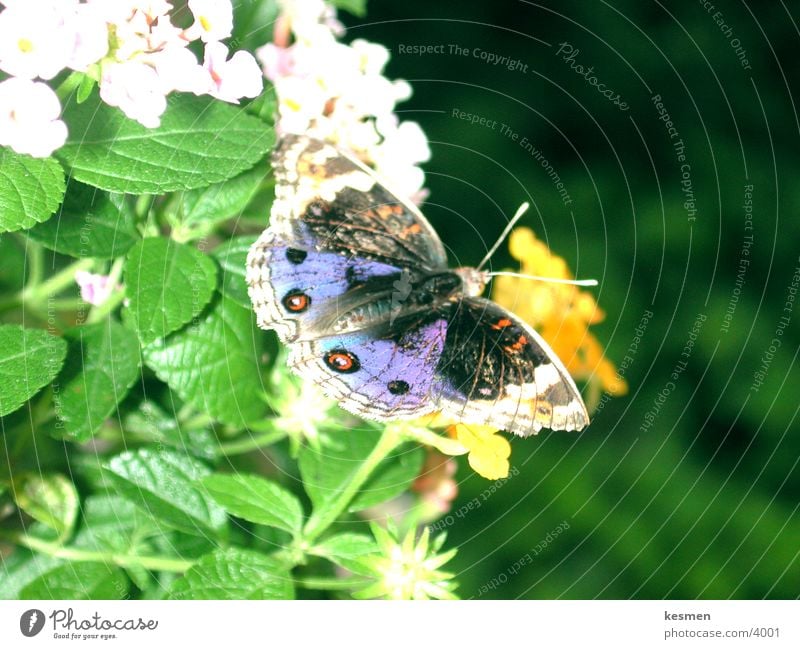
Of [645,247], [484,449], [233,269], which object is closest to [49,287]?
[233,269]

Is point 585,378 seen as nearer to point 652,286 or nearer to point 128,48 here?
point 652,286

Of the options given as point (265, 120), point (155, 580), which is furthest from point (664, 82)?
point (155, 580)

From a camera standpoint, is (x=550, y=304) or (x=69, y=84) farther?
(x=550, y=304)

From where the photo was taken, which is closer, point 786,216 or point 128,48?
point 128,48

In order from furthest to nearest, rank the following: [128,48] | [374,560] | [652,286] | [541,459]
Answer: [652,286], [541,459], [374,560], [128,48]

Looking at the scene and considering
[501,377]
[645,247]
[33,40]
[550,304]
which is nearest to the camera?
[33,40]

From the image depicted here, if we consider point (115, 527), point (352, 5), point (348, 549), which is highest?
point (352, 5)

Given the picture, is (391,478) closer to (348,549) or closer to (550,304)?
(348,549)

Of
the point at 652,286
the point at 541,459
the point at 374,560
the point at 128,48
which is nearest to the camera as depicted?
the point at 128,48
